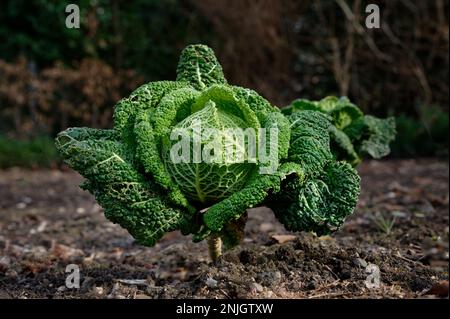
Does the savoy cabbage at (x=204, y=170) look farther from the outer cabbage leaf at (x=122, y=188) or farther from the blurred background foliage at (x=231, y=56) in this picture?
the blurred background foliage at (x=231, y=56)

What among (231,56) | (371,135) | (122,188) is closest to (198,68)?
(122,188)

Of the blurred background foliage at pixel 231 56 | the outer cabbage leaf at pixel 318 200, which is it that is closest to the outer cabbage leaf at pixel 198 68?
the outer cabbage leaf at pixel 318 200

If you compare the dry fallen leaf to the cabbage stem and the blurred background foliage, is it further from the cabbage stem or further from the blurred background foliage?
the blurred background foliage

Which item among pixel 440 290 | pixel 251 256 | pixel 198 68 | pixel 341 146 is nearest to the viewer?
pixel 440 290

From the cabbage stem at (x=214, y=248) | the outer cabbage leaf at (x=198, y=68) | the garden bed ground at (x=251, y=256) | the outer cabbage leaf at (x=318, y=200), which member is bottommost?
the garden bed ground at (x=251, y=256)

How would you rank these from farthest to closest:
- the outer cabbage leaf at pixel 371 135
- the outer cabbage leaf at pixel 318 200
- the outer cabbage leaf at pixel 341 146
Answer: the outer cabbage leaf at pixel 371 135 → the outer cabbage leaf at pixel 341 146 → the outer cabbage leaf at pixel 318 200

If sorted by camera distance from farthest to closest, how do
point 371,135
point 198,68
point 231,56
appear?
point 231,56 → point 371,135 → point 198,68

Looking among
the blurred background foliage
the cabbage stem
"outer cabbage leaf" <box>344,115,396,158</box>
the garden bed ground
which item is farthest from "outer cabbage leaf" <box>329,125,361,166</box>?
the blurred background foliage

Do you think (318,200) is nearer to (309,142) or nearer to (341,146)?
(309,142)
